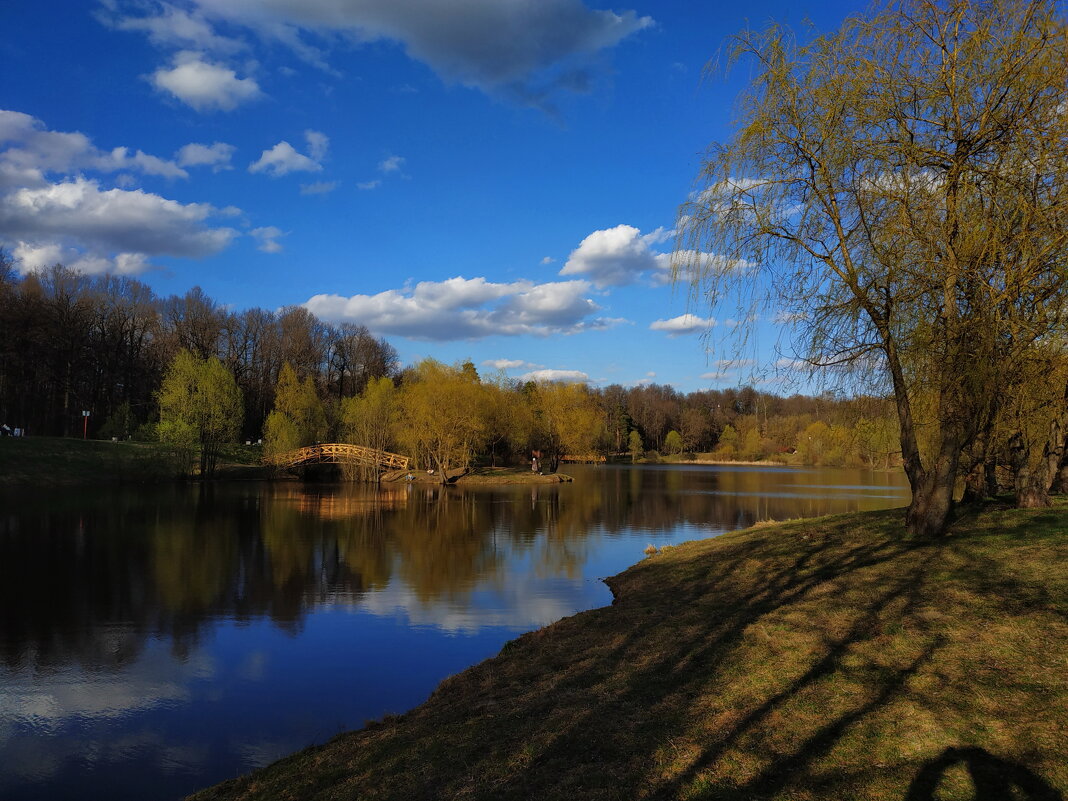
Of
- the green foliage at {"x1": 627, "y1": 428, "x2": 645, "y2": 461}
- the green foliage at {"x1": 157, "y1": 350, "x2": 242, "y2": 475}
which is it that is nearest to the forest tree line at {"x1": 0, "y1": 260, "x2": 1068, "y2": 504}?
the green foliage at {"x1": 157, "y1": 350, "x2": 242, "y2": 475}

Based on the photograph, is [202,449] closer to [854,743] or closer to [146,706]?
[146,706]

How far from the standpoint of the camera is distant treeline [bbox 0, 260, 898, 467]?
50.1m

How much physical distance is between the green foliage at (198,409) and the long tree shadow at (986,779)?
4570 cm

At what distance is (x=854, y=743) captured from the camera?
4.61m

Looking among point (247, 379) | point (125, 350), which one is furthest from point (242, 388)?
point (125, 350)

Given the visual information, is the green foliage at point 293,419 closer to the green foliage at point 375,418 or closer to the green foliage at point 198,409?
the green foliage at point 375,418

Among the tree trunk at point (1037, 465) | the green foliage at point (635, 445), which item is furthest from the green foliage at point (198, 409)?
the green foliage at point (635, 445)

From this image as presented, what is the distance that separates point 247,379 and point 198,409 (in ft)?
81.3

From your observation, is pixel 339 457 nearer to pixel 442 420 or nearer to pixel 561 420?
pixel 442 420

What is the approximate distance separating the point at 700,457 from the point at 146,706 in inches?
3798

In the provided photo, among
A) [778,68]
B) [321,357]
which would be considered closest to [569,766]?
[778,68]

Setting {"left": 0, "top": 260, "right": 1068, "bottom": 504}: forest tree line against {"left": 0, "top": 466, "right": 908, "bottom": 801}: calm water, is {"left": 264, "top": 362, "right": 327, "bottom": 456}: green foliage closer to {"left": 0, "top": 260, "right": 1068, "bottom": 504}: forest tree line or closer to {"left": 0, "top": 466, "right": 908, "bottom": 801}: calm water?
{"left": 0, "top": 260, "right": 1068, "bottom": 504}: forest tree line

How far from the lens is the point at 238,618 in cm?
1181

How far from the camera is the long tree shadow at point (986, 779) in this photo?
382 cm
